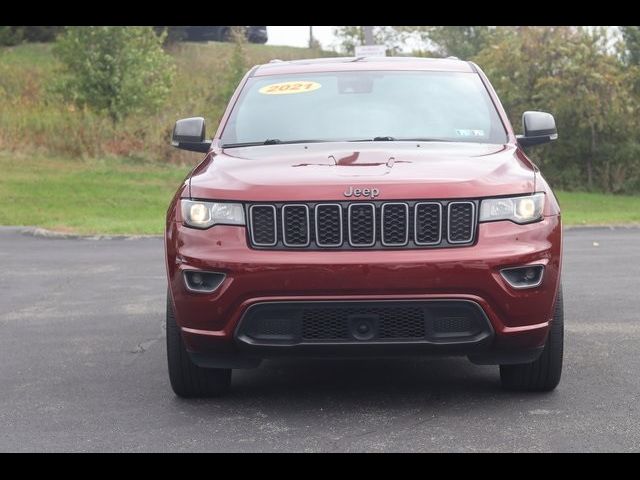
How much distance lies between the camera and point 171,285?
219 inches

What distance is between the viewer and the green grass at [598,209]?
2058 centimetres

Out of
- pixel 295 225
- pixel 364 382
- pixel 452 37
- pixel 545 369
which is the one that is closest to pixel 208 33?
pixel 452 37

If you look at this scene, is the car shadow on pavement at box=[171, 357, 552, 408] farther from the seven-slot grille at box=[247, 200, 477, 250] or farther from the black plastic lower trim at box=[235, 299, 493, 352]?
the seven-slot grille at box=[247, 200, 477, 250]

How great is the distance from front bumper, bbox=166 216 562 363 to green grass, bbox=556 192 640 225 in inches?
579

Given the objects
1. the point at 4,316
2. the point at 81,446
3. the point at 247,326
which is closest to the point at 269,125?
the point at 247,326

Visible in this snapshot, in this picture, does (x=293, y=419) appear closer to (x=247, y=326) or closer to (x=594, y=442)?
(x=247, y=326)

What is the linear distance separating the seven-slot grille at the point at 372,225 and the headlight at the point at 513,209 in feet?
0.21

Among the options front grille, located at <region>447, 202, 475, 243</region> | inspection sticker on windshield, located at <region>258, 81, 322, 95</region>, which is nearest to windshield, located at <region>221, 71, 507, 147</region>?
inspection sticker on windshield, located at <region>258, 81, 322, 95</region>

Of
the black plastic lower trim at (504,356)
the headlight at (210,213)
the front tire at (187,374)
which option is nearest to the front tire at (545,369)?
the black plastic lower trim at (504,356)

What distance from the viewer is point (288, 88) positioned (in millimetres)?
7012

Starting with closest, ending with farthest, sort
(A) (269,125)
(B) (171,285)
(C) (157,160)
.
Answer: (B) (171,285), (A) (269,125), (C) (157,160)

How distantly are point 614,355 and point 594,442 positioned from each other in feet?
7.00

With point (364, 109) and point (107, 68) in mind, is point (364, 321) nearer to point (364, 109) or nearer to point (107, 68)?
point (364, 109)

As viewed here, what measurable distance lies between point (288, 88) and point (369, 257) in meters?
2.11
